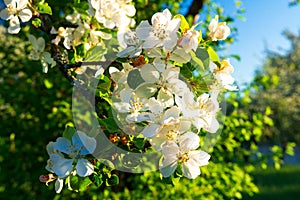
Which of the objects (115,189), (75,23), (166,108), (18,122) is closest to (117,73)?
(166,108)

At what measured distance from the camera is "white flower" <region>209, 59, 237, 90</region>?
1357mm

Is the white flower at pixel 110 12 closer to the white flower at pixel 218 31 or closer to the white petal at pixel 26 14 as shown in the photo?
the white petal at pixel 26 14

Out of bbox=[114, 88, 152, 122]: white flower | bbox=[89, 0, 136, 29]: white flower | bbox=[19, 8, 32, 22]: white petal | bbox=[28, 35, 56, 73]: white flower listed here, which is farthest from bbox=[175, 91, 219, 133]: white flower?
bbox=[28, 35, 56, 73]: white flower

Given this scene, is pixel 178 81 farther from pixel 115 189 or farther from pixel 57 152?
pixel 115 189

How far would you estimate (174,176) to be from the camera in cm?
127

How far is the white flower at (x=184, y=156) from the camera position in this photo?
1.17 metres

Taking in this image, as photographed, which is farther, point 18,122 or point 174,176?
point 18,122

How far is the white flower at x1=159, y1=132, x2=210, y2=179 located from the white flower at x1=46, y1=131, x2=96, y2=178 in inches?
9.7

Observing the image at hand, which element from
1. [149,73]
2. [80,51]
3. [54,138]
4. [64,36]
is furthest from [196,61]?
[54,138]

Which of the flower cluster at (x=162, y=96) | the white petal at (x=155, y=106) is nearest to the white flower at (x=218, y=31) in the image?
the flower cluster at (x=162, y=96)

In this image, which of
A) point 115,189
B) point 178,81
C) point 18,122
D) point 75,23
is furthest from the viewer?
point 18,122

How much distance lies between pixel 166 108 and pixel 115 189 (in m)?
2.27

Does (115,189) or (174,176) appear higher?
(174,176)

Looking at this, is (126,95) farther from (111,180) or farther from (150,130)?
(111,180)
